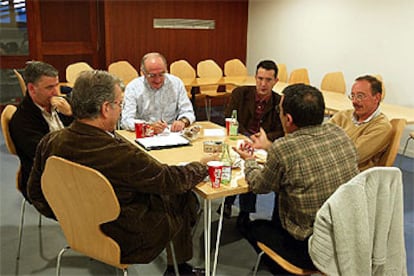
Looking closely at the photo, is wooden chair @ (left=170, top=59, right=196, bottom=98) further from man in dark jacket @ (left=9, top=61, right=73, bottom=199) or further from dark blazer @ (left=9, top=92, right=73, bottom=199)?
dark blazer @ (left=9, top=92, right=73, bottom=199)

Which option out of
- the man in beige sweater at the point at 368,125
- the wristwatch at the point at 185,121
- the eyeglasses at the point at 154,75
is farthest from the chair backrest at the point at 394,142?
the eyeglasses at the point at 154,75

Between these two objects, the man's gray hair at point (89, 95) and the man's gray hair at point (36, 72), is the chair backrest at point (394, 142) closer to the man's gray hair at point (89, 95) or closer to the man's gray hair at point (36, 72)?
the man's gray hair at point (89, 95)

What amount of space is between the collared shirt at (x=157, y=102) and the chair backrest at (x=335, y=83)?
261 cm

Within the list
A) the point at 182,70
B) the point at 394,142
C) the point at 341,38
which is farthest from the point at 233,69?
the point at 394,142

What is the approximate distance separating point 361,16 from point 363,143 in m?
3.46

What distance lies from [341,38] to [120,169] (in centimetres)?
485

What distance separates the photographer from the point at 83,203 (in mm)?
1671

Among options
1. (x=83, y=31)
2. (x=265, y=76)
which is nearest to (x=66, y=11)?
(x=83, y=31)

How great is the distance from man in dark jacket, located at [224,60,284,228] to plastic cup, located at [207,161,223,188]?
40.8 inches

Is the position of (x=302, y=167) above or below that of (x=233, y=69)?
below

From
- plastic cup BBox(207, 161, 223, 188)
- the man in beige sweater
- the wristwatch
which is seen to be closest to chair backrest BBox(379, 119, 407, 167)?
the man in beige sweater

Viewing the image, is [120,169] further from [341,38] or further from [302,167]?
[341,38]

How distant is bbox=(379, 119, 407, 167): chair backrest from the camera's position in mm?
2518

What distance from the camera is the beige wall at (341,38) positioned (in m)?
4.95
